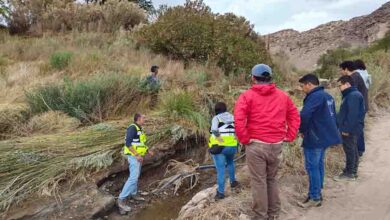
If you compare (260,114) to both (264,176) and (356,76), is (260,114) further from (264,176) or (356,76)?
(356,76)

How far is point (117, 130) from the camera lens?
8641 millimetres

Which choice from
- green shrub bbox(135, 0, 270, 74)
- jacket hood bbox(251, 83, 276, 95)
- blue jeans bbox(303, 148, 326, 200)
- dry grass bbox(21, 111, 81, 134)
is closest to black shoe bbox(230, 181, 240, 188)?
blue jeans bbox(303, 148, 326, 200)

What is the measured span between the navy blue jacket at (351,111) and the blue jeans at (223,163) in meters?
1.70

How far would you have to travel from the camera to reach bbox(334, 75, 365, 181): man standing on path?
6.62 metres

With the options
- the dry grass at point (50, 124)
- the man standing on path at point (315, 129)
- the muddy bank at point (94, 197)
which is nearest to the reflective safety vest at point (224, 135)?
the man standing on path at point (315, 129)

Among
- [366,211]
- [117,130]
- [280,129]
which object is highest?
[280,129]

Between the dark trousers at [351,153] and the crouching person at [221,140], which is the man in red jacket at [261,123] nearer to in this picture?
the crouching person at [221,140]

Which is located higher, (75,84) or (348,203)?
(75,84)

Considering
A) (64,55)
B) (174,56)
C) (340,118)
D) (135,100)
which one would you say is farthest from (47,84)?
(340,118)

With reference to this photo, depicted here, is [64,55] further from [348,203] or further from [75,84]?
[348,203]

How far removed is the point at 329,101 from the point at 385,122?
5.91 metres

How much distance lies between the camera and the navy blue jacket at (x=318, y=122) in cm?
567

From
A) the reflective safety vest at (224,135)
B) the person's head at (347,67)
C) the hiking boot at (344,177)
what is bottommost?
the hiking boot at (344,177)

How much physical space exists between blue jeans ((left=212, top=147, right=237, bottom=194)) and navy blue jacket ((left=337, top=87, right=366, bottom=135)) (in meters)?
1.70
